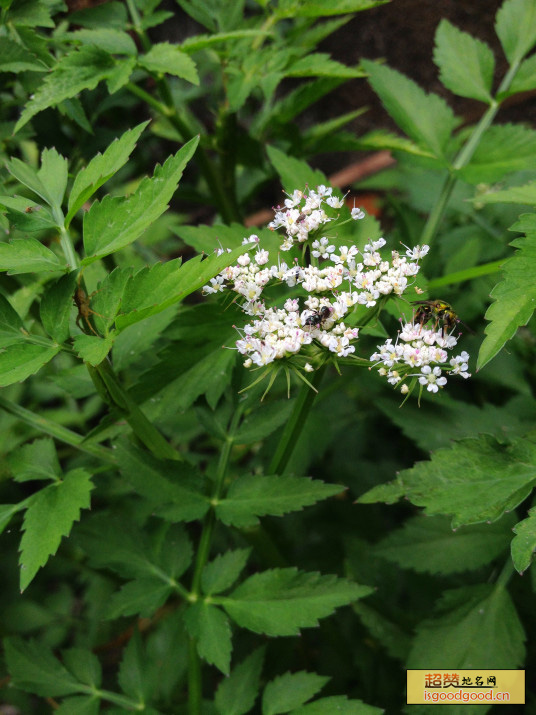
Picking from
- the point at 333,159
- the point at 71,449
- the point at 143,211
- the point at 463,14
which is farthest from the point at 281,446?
the point at 333,159

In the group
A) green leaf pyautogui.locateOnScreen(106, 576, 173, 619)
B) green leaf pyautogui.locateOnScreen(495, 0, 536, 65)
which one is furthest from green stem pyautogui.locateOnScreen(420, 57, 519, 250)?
green leaf pyautogui.locateOnScreen(106, 576, 173, 619)

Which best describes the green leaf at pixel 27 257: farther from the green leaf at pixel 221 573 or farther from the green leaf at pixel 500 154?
the green leaf at pixel 500 154

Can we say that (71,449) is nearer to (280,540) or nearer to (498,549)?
(280,540)

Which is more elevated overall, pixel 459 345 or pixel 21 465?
pixel 459 345

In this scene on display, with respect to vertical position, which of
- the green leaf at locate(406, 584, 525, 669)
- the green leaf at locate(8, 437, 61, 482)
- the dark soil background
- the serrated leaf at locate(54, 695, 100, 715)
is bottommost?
the serrated leaf at locate(54, 695, 100, 715)

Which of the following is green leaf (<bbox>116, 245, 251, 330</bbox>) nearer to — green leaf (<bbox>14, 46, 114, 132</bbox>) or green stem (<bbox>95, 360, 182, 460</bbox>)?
green stem (<bbox>95, 360, 182, 460</bbox>)

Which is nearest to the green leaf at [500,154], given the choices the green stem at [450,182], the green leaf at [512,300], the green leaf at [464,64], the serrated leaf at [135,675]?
the green stem at [450,182]
